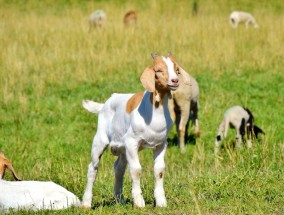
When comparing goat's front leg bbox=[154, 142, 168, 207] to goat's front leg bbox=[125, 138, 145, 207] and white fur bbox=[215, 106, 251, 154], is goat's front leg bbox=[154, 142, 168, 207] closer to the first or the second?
goat's front leg bbox=[125, 138, 145, 207]

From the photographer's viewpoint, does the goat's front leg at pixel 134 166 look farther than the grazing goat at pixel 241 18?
No

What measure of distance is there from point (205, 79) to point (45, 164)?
6.08m

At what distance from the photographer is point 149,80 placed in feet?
21.3

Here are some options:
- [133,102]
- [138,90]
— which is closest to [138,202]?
[133,102]

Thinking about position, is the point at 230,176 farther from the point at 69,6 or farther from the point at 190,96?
the point at 69,6

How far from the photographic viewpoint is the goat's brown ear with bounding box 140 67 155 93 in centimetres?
645

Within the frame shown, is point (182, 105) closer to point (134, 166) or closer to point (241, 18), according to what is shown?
point (134, 166)

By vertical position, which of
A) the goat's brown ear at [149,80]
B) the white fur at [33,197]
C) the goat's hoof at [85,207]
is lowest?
the goat's hoof at [85,207]

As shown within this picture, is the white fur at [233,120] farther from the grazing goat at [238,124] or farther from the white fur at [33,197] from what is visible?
the white fur at [33,197]

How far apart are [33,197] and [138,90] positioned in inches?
307

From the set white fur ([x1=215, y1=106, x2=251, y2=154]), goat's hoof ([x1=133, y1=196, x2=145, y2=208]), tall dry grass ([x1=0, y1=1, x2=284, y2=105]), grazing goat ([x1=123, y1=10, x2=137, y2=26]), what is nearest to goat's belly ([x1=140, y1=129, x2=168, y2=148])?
goat's hoof ([x1=133, y1=196, x2=145, y2=208])

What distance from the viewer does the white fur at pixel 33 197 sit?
6.94m

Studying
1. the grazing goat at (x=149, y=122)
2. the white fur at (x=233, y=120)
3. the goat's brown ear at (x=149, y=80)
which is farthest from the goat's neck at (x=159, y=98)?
the white fur at (x=233, y=120)

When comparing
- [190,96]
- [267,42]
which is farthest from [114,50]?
[190,96]
